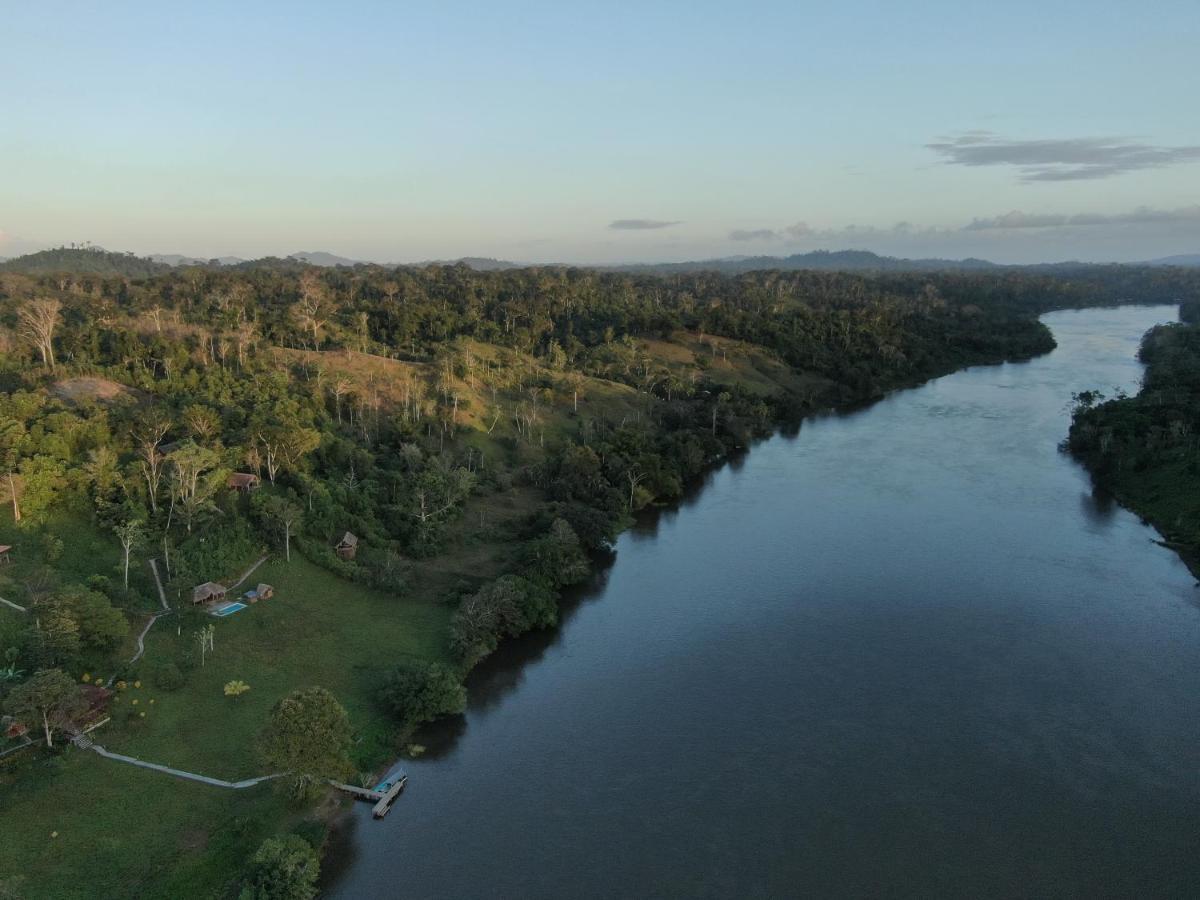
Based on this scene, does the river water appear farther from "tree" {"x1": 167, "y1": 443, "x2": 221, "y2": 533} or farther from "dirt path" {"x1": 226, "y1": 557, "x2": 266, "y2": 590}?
"tree" {"x1": 167, "y1": 443, "x2": 221, "y2": 533}

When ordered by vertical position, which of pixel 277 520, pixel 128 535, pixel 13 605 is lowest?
pixel 13 605

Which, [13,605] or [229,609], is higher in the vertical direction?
[13,605]

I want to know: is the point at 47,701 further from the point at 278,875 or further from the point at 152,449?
the point at 152,449

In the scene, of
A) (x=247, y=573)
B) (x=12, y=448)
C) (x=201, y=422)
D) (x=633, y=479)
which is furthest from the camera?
(x=633, y=479)

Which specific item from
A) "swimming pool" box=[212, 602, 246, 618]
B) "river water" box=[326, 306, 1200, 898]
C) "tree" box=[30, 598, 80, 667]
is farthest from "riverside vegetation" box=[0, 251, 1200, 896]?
"river water" box=[326, 306, 1200, 898]

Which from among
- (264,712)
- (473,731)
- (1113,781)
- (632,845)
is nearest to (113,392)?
(264,712)

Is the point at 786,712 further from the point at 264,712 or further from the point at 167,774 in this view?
the point at 167,774

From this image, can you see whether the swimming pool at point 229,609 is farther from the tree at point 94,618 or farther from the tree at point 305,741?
the tree at point 305,741

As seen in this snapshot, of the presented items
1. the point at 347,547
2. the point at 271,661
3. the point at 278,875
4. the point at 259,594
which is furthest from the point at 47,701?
the point at 347,547

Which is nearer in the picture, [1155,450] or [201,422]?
[201,422]
